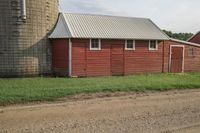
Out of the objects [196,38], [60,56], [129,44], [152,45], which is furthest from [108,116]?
[196,38]

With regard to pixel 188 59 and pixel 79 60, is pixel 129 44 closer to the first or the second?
pixel 79 60

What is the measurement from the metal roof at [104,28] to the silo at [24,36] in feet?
4.08

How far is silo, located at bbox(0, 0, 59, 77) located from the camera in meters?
24.6

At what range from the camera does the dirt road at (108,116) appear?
35.0ft

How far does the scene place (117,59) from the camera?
2844 cm

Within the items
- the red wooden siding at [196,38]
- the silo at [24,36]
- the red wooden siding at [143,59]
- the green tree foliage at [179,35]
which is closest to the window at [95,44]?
the red wooden siding at [143,59]

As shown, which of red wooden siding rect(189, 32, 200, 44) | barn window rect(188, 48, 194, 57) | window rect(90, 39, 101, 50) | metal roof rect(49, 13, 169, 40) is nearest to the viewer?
metal roof rect(49, 13, 169, 40)

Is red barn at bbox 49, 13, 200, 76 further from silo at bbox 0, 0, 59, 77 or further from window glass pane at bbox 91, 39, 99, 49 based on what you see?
silo at bbox 0, 0, 59, 77

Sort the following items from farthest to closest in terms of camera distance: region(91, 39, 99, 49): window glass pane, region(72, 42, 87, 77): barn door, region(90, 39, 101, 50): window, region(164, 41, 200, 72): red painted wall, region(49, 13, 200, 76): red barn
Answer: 1. region(164, 41, 200, 72): red painted wall
2. region(91, 39, 99, 49): window glass pane
3. region(90, 39, 101, 50): window
4. region(49, 13, 200, 76): red barn
5. region(72, 42, 87, 77): barn door

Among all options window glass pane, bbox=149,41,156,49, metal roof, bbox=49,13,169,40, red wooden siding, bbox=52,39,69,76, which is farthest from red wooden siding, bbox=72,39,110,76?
window glass pane, bbox=149,41,156,49

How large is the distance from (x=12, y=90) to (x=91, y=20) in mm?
12517

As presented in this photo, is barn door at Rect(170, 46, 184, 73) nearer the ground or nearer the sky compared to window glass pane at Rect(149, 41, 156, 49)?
nearer the ground

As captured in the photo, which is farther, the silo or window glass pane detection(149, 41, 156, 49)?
window glass pane detection(149, 41, 156, 49)

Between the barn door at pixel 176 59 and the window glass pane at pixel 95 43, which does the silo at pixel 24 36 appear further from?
the barn door at pixel 176 59
